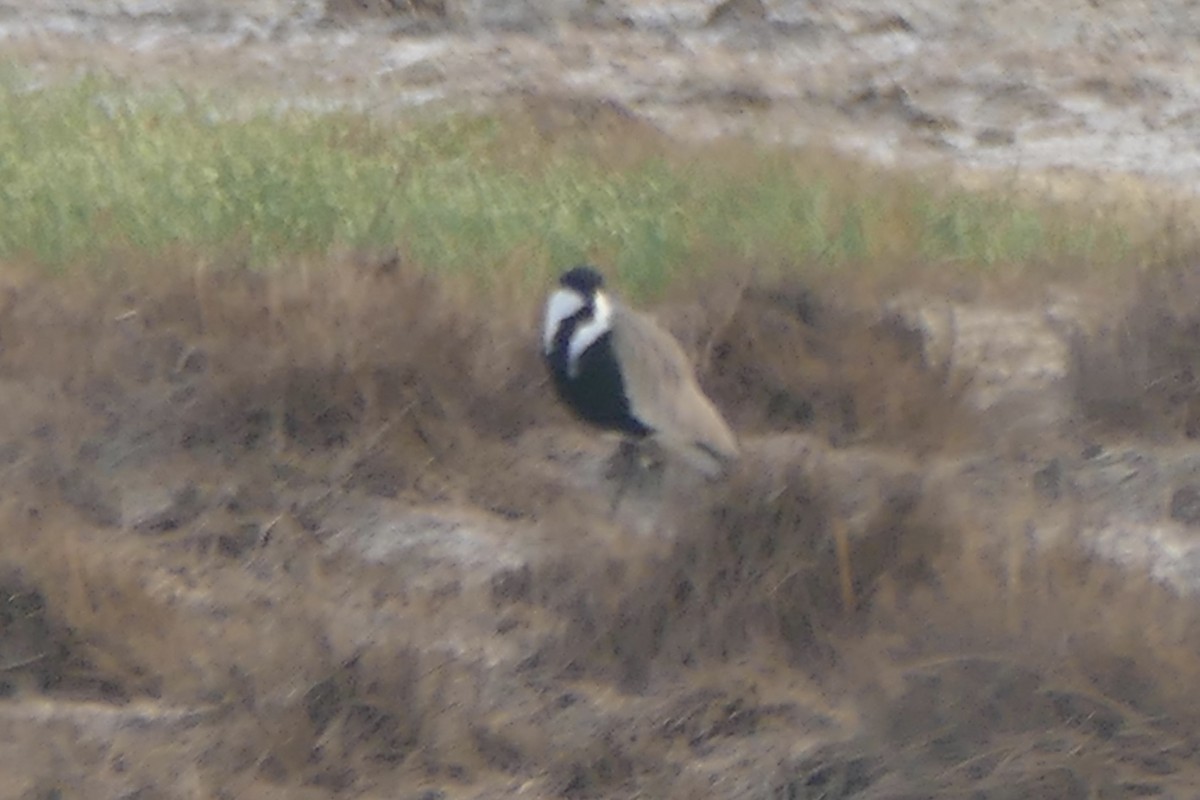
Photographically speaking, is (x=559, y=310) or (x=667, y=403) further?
(x=559, y=310)

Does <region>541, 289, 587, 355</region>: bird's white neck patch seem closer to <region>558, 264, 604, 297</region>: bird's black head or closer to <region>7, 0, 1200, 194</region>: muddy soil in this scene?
<region>558, 264, 604, 297</region>: bird's black head

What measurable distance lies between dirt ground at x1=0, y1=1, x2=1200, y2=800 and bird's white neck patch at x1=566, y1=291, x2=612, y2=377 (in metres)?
0.50

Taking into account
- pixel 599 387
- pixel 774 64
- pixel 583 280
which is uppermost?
pixel 583 280

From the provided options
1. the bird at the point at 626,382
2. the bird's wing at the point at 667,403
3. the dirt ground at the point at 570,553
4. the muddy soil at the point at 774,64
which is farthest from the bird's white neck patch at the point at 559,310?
the muddy soil at the point at 774,64

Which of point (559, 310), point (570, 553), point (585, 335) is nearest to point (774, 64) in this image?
point (559, 310)

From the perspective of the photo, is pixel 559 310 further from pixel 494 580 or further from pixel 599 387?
pixel 494 580

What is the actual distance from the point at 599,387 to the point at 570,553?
1.70 feet

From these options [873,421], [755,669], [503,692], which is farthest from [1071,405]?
[503,692]

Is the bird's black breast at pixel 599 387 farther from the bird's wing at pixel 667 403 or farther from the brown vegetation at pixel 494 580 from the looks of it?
the brown vegetation at pixel 494 580

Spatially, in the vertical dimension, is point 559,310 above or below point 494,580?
above

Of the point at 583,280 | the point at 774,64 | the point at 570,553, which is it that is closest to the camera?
the point at 570,553

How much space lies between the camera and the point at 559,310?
6164 mm

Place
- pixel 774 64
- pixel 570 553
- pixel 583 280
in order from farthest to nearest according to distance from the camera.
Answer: pixel 774 64
pixel 583 280
pixel 570 553

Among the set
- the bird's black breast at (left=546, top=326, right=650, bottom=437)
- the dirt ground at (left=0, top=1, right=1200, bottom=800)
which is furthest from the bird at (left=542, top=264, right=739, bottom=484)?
the dirt ground at (left=0, top=1, right=1200, bottom=800)
